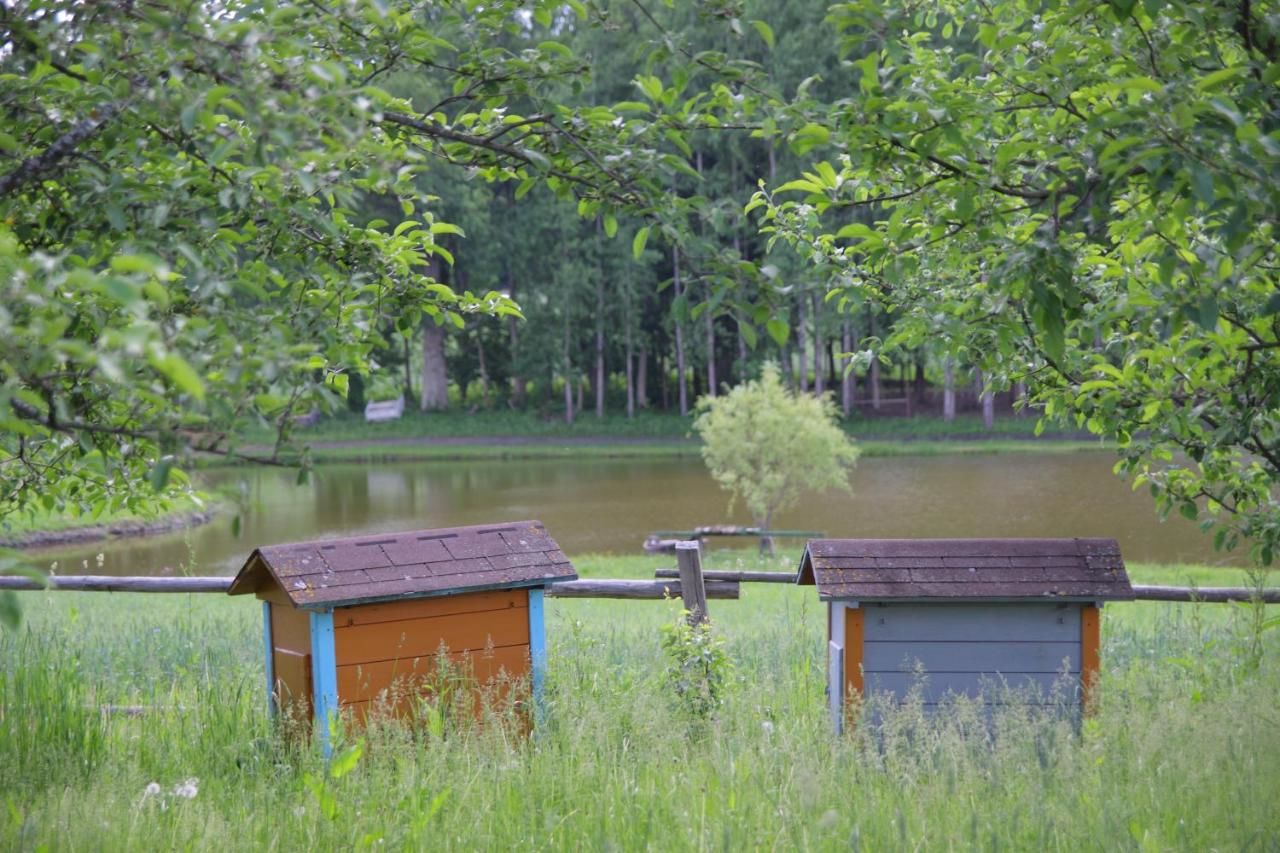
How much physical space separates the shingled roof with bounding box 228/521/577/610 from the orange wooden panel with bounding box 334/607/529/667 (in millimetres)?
158

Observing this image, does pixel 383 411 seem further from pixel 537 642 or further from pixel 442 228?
pixel 442 228

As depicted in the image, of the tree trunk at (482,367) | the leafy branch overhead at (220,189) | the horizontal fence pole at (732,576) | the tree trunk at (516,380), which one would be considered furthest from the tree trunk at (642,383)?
the leafy branch overhead at (220,189)

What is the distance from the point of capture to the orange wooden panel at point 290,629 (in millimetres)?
5637

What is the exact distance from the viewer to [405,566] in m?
5.75

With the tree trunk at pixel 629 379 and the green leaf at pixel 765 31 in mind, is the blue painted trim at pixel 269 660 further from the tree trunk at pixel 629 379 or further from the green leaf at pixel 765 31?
the tree trunk at pixel 629 379

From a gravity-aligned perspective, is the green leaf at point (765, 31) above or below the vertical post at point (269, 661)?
above

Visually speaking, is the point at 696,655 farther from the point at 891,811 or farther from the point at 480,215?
the point at 480,215

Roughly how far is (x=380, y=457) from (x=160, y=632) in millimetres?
30893

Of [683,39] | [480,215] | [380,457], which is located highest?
[480,215]

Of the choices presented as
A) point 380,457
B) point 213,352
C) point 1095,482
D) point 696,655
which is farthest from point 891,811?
point 380,457

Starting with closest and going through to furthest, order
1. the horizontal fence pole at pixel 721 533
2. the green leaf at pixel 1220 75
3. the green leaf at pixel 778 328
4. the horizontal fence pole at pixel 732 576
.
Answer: the green leaf at pixel 1220 75
the green leaf at pixel 778 328
the horizontal fence pole at pixel 732 576
the horizontal fence pole at pixel 721 533

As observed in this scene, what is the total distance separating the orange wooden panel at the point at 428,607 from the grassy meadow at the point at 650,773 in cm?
51

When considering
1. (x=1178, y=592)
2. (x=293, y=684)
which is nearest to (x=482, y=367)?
(x=1178, y=592)

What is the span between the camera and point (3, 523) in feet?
17.2
